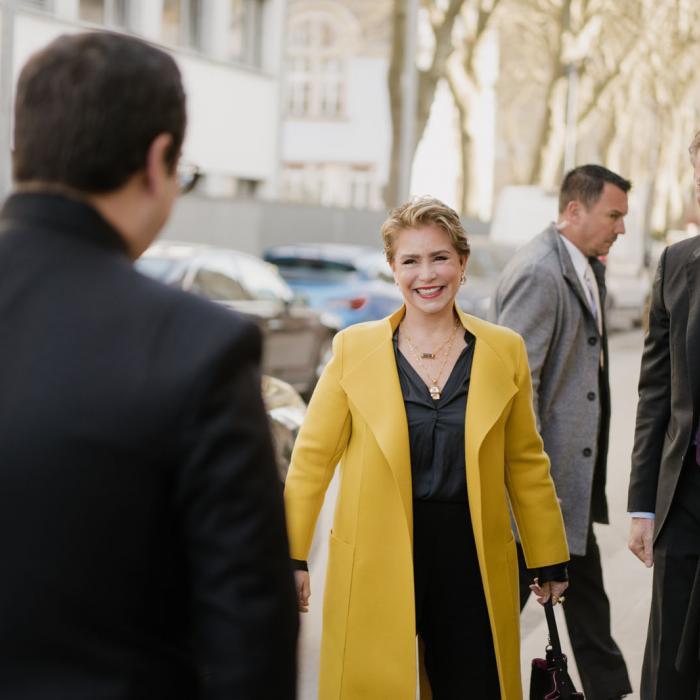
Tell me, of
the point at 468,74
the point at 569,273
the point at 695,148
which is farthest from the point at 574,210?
the point at 468,74

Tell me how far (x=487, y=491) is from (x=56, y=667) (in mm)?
2214

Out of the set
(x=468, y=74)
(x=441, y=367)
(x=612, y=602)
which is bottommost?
(x=612, y=602)

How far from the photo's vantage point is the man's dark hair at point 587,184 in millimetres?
5500

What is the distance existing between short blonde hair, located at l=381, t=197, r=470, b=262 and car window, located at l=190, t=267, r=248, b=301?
903 cm

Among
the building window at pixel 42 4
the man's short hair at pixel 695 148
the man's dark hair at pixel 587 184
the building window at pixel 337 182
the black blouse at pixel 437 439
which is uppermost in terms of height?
the building window at pixel 42 4

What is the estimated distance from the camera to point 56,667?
179cm

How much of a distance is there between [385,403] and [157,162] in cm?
205

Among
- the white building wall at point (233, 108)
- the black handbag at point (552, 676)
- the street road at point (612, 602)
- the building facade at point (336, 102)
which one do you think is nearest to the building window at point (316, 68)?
the building facade at point (336, 102)

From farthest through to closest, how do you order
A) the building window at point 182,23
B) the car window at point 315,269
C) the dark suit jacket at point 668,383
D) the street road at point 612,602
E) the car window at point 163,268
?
the building window at point 182,23, the car window at point 315,269, the car window at point 163,268, the street road at point 612,602, the dark suit jacket at point 668,383

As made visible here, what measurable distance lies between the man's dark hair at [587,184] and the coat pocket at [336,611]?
2.06m

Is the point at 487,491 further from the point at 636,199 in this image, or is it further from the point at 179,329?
the point at 636,199

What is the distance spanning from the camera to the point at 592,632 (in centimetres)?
540

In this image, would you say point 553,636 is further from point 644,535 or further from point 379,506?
point 379,506

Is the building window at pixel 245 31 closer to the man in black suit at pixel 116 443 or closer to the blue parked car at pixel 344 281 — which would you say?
the blue parked car at pixel 344 281
